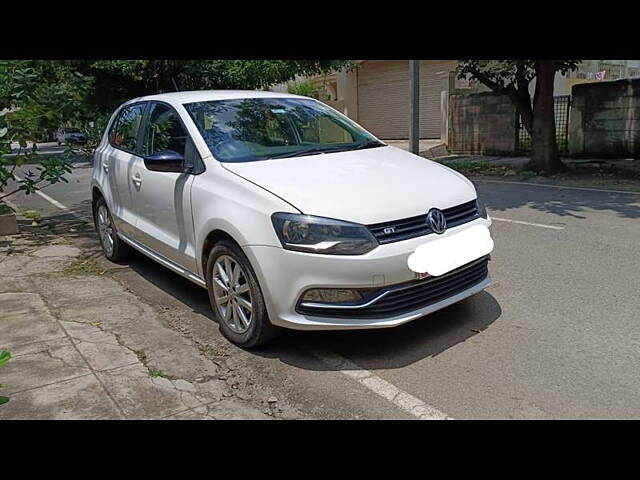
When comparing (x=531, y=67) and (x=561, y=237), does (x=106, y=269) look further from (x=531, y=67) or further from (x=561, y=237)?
(x=531, y=67)

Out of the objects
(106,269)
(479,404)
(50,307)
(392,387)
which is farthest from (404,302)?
(106,269)

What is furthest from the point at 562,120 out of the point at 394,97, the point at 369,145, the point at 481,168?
the point at 369,145

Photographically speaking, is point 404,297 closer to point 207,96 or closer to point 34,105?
point 207,96

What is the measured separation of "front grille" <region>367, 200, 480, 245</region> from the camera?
10.5ft

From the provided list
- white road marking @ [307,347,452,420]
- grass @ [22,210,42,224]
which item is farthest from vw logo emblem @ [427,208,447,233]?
grass @ [22,210,42,224]

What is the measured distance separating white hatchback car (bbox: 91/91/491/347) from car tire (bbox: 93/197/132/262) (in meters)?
0.95

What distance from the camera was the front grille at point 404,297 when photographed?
3.23m

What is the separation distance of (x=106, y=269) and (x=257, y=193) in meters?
2.98

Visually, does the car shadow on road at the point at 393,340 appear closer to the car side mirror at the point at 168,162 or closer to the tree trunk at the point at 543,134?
the car side mirror at the point at 168,162

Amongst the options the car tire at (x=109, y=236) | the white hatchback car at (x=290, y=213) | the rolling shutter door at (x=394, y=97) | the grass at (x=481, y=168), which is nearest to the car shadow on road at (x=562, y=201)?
the grass at (x=481, y=168)

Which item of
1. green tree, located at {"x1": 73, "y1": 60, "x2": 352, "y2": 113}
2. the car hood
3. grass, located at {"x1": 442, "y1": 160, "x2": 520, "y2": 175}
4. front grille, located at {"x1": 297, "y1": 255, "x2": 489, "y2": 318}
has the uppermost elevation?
green tree, located at {"x1": 73, "y1": 60, "x2": 352, "y2": 113}

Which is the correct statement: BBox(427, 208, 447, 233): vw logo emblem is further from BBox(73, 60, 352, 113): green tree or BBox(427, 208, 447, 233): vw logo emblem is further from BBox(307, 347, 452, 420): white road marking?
BBox(73, 60, 352, 113): green tree

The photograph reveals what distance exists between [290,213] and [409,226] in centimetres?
72

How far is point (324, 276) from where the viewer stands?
3.15m
